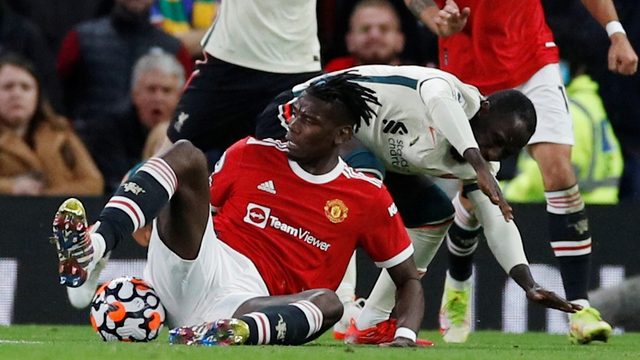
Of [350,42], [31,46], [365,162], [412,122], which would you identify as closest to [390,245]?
[365,162]

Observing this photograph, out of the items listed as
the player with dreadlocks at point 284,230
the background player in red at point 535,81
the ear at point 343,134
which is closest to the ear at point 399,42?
the background player in red at point 535,81

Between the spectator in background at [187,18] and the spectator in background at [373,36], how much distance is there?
114 centimetres

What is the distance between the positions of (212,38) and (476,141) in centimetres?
185

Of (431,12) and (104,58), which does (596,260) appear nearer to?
(431,12)

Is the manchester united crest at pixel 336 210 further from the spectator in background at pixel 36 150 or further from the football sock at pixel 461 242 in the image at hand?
the spectator in background at pixel 36 150

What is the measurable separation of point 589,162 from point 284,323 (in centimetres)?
466

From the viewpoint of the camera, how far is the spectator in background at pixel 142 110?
998cm

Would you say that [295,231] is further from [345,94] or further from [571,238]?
[571,238]

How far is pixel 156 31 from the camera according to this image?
33.7ft

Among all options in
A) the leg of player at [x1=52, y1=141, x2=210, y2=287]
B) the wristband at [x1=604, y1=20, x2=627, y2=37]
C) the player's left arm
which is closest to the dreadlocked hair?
the leg of player at [x1=52, y1=141, x2=210, y2=287]

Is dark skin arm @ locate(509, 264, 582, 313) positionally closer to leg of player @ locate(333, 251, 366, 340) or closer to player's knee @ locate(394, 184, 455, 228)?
player's knee @ locate(394, 184, 455, 228)

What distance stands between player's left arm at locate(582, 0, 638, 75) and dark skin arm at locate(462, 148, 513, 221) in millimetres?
1387

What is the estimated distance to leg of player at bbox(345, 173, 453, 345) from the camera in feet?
21.9

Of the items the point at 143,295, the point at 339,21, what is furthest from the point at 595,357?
the point at 339,21
